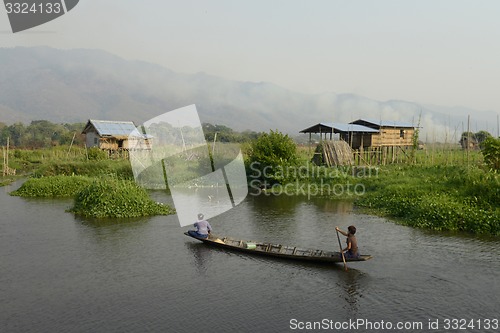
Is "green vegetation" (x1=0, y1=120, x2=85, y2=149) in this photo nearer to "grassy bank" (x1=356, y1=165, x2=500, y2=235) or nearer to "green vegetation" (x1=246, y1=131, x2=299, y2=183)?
"green vegetation" (x1=246, y1=131, x2=299, y2=183)

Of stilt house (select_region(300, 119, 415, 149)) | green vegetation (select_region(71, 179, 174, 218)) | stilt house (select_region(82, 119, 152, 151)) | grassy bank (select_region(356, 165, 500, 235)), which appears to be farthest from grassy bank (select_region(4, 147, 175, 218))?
stilt house (select_region(300, 119, 415, 149))

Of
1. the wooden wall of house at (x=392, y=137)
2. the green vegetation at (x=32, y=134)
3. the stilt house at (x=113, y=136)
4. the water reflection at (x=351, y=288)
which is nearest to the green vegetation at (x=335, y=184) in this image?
the wooden wall of house at (x=392, y=137)

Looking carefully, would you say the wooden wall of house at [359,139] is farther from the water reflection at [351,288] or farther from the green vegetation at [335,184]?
the water reflection at [351,288]

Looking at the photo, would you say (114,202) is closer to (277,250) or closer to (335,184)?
(277,250)

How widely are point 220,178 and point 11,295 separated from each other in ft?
87.6

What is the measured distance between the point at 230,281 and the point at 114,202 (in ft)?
39.8

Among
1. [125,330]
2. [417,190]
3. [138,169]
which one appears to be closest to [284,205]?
[417,190]

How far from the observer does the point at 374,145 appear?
43.6 metres

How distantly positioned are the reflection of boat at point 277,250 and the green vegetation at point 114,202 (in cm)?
679

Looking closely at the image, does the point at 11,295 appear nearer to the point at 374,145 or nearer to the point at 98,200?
the point at 98,200

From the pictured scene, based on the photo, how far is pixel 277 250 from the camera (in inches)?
667

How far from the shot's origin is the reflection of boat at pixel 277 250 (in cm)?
1570

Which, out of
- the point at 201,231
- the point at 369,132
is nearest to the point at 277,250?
the point at 201,231

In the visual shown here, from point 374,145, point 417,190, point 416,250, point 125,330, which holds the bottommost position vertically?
point 125,330
